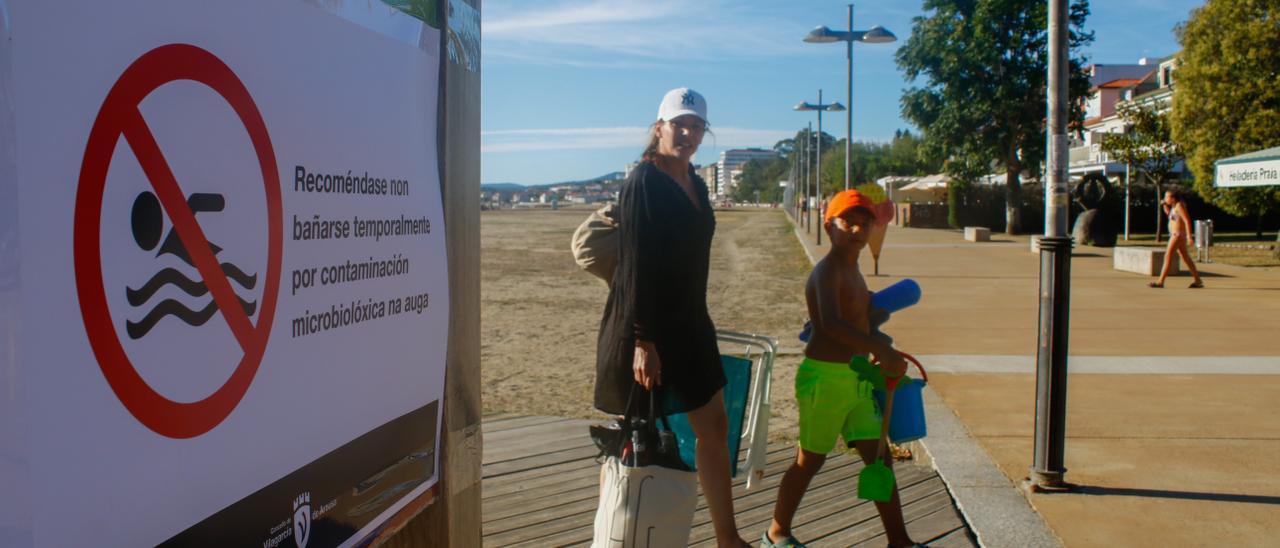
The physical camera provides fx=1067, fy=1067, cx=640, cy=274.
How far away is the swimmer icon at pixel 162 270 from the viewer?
1405 mm

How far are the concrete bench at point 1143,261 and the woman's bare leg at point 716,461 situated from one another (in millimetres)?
14545

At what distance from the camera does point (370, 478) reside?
212cm

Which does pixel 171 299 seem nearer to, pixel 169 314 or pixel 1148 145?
pixel 169 314

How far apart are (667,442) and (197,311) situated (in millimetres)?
2082

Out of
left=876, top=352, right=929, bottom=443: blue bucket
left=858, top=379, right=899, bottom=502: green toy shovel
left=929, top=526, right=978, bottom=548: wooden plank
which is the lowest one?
left=929, top=526, right=978, bottom=548: wooden plank

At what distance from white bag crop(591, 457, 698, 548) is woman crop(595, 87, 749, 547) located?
25 cm

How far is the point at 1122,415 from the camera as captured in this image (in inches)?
258

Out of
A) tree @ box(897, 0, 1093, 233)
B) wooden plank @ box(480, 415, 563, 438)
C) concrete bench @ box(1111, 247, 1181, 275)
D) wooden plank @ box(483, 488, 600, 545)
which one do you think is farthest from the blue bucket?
tree @ box(897, 0, 1093, 233)

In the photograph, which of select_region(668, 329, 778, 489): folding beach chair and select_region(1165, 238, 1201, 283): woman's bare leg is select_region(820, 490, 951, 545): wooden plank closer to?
select_region(668, 329, 778, 489): folding beach chair

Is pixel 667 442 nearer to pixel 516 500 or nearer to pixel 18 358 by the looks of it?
pixel 516 500

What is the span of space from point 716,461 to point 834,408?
0.52m

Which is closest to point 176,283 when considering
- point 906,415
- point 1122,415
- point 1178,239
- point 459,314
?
point 459,314

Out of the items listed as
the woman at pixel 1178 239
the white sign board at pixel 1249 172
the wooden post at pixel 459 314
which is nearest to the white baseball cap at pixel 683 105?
the wooden post at pixel 459 314

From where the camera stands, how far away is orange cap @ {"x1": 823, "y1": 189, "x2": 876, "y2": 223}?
13.1 ft
